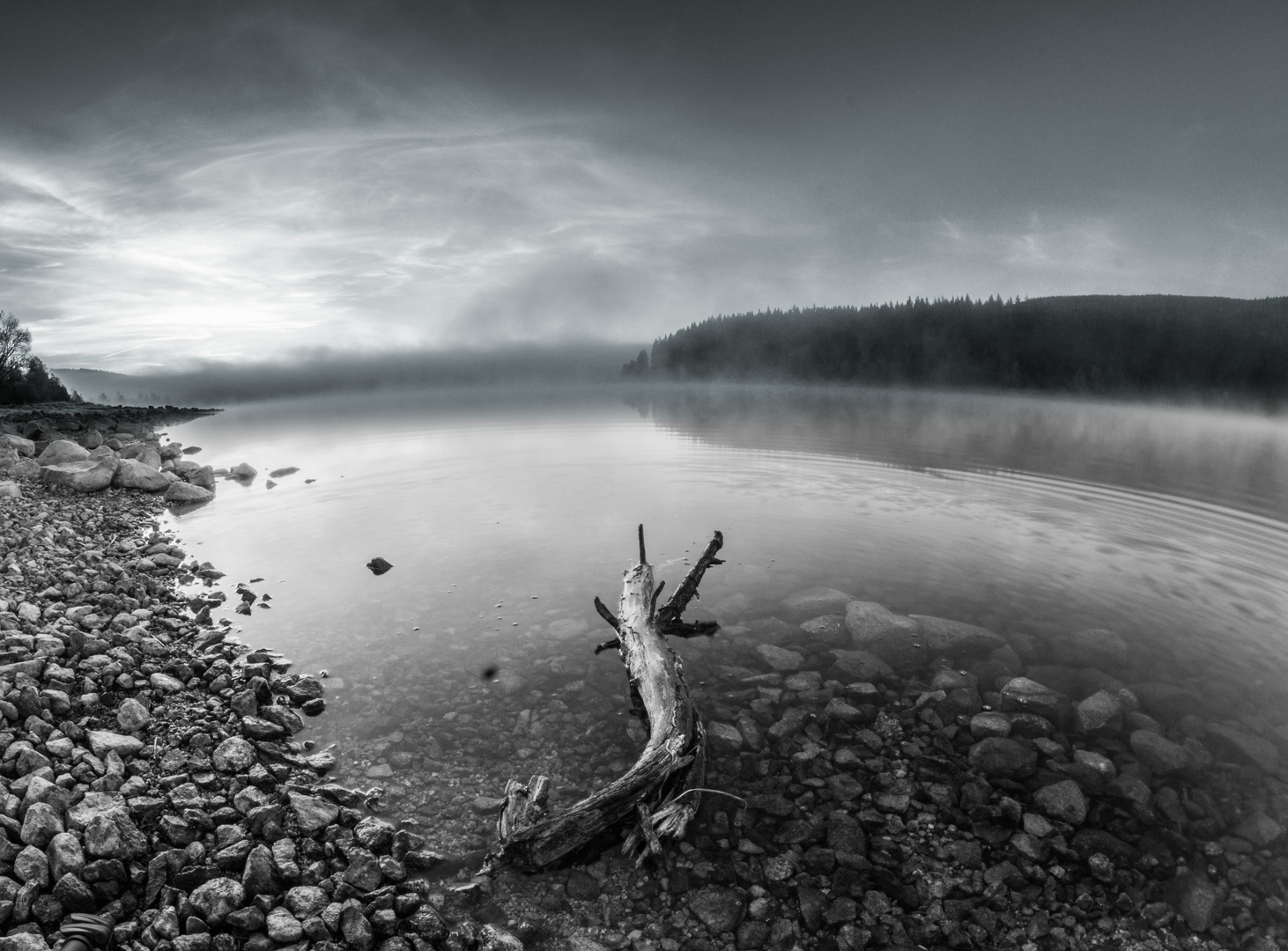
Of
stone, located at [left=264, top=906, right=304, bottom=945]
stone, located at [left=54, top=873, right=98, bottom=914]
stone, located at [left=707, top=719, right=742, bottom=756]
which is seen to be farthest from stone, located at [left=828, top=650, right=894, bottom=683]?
stone, located at [left=54, top=873, right=98, bottom=914]

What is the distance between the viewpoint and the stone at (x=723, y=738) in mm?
8594

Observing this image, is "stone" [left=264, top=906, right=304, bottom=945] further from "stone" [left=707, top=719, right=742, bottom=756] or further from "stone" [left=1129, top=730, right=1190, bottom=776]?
"stone" [left=1129, top=730, right=1190, bottom=776]

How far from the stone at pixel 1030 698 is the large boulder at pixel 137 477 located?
106 ft

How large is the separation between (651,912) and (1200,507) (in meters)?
31.4

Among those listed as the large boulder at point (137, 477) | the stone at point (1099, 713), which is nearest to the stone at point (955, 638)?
the stone at point (1099, 713)

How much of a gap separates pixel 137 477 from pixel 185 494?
2.13m

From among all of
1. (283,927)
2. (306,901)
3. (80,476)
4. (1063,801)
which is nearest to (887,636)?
(1063,801)

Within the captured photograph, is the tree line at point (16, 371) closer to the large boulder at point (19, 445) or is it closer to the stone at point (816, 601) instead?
the large boulder at point (19, 445)

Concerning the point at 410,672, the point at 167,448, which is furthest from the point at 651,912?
the point at 167,448

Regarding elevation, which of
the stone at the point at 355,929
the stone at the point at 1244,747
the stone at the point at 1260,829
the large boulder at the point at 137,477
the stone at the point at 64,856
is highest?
the large boulder at the point at 137,477

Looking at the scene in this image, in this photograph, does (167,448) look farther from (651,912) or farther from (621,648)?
(651,912)

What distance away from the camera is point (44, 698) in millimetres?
7707

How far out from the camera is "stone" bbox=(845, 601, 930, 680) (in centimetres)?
1126

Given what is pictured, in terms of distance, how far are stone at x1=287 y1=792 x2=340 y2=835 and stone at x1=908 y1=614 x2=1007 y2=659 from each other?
33.8 ft
